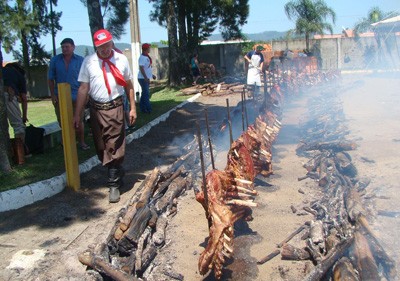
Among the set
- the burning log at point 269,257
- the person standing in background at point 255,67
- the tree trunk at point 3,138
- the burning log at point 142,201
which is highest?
the person standing in background at point 255,67

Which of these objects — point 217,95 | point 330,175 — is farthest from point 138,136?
point 217,95

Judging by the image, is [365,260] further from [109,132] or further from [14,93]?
[14,93]

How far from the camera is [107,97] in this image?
5887 millimetres

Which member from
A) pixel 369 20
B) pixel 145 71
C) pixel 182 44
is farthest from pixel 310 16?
pixel 145 71

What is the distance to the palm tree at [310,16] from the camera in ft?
111

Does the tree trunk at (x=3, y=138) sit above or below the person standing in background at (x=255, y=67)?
below

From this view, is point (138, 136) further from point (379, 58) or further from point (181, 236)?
point (379, 58)

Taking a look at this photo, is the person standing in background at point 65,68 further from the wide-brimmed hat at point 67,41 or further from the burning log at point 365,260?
the burning log at point 365,260

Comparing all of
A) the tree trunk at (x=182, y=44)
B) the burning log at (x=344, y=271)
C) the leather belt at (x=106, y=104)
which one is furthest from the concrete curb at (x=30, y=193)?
the tree trunk at (x=182, y=44)

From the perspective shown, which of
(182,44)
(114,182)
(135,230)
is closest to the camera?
(135,230)

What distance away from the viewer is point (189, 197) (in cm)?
602

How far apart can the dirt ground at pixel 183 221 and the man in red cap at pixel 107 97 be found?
0.64 metres

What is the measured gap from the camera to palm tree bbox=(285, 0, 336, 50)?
3378 cm

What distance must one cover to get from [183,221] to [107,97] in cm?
203
